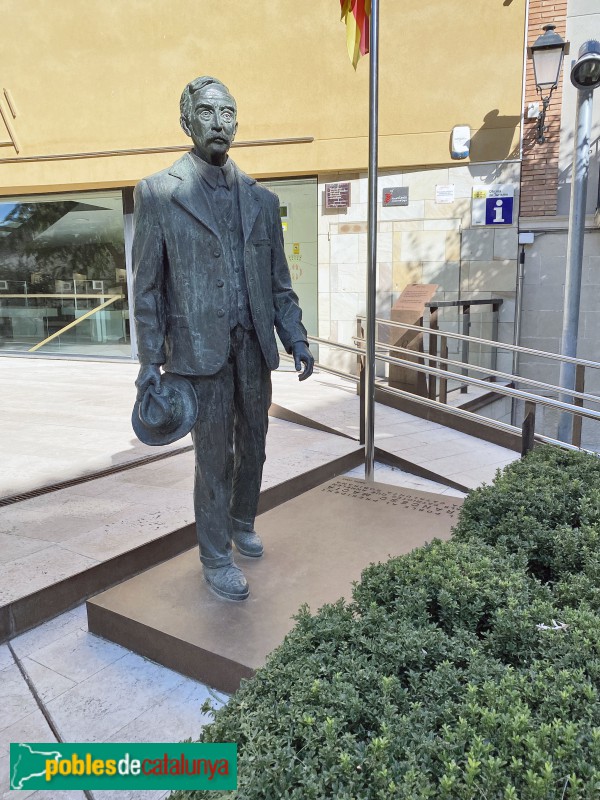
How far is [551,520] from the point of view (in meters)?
2.69

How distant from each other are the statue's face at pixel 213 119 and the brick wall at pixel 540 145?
7302mm

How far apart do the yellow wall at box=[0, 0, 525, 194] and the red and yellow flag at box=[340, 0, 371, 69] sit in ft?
15.4

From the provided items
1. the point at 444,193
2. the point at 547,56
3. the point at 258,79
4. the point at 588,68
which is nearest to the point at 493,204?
the point at 444,193

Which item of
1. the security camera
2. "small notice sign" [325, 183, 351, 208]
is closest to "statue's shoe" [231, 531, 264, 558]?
the security camera

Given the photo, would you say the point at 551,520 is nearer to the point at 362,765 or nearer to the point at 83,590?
the point at 362,765

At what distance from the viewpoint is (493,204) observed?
8828 mm

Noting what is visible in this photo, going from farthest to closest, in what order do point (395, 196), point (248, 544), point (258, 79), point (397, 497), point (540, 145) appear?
point (258, 79), point (395, 196), point (540, 145), point (397, 497), point (248, 544)

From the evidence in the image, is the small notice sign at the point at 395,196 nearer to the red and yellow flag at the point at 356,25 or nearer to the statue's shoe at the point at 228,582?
the red and yellow flag at the point at 356,25

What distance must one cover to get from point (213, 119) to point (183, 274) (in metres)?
0.57

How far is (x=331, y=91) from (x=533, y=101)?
2.69m

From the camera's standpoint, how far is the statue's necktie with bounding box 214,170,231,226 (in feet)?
8.44

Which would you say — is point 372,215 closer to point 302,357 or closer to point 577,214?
point 302,357

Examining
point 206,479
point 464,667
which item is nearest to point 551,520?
point 464,667

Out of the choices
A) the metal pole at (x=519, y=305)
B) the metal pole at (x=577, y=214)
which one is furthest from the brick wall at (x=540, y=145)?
the metal pole at (x=577, y=214)
